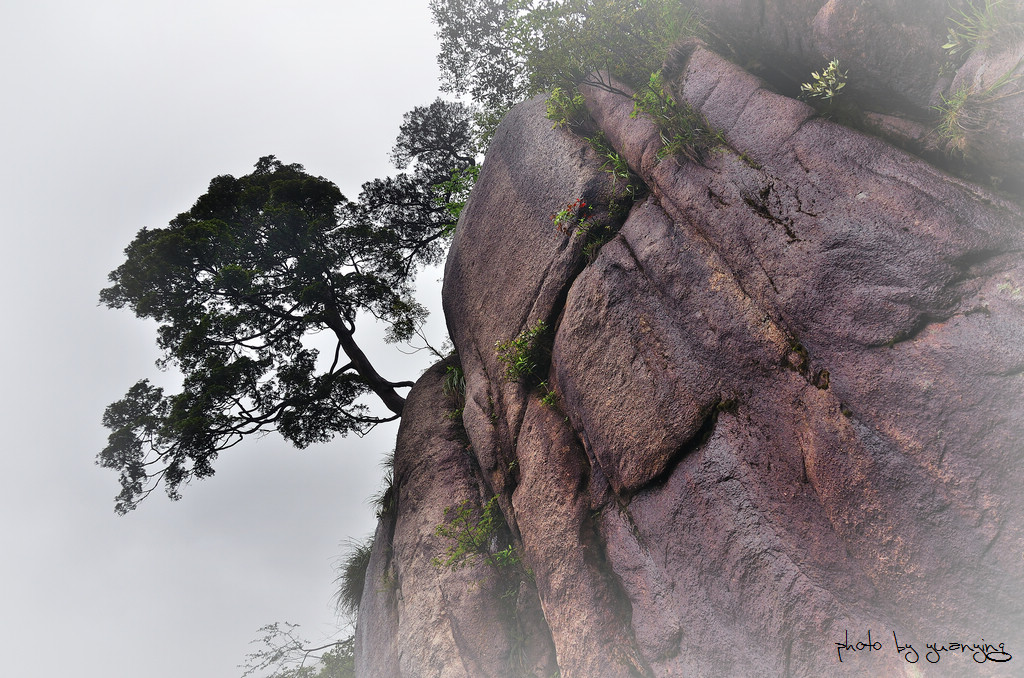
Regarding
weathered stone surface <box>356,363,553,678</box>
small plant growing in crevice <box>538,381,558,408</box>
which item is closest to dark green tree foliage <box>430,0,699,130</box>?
small plant growing in crevice <box>538,381,558,408</box>

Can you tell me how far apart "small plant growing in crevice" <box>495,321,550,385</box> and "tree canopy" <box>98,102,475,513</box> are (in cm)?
471

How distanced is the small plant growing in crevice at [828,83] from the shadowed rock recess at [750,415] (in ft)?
0.75

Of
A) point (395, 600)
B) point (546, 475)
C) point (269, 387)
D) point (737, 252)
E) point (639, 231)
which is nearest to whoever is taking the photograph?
point (737, 252)

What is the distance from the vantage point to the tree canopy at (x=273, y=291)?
34.4 ft

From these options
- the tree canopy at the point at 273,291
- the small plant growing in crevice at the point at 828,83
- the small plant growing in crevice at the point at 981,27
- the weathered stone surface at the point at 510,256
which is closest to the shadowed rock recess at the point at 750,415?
the weathered stone surface at the point at 510,256

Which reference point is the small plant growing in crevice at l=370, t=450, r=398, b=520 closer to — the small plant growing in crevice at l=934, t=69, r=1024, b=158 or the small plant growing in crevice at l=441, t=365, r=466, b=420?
the small plant growing in crevice at l=441, t=365, r=466, b=420

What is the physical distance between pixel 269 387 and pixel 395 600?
17.2 feet

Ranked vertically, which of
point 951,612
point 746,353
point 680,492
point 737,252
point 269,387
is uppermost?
point 269,387

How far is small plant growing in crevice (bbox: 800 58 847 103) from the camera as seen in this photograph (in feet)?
16.2

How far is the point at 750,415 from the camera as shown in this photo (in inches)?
198

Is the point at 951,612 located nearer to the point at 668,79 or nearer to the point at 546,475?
the point at 546,475

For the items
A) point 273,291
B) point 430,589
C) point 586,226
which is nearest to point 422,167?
point 273,291

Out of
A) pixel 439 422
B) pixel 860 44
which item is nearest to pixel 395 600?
pixel 439 422

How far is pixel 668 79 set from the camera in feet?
21.3
